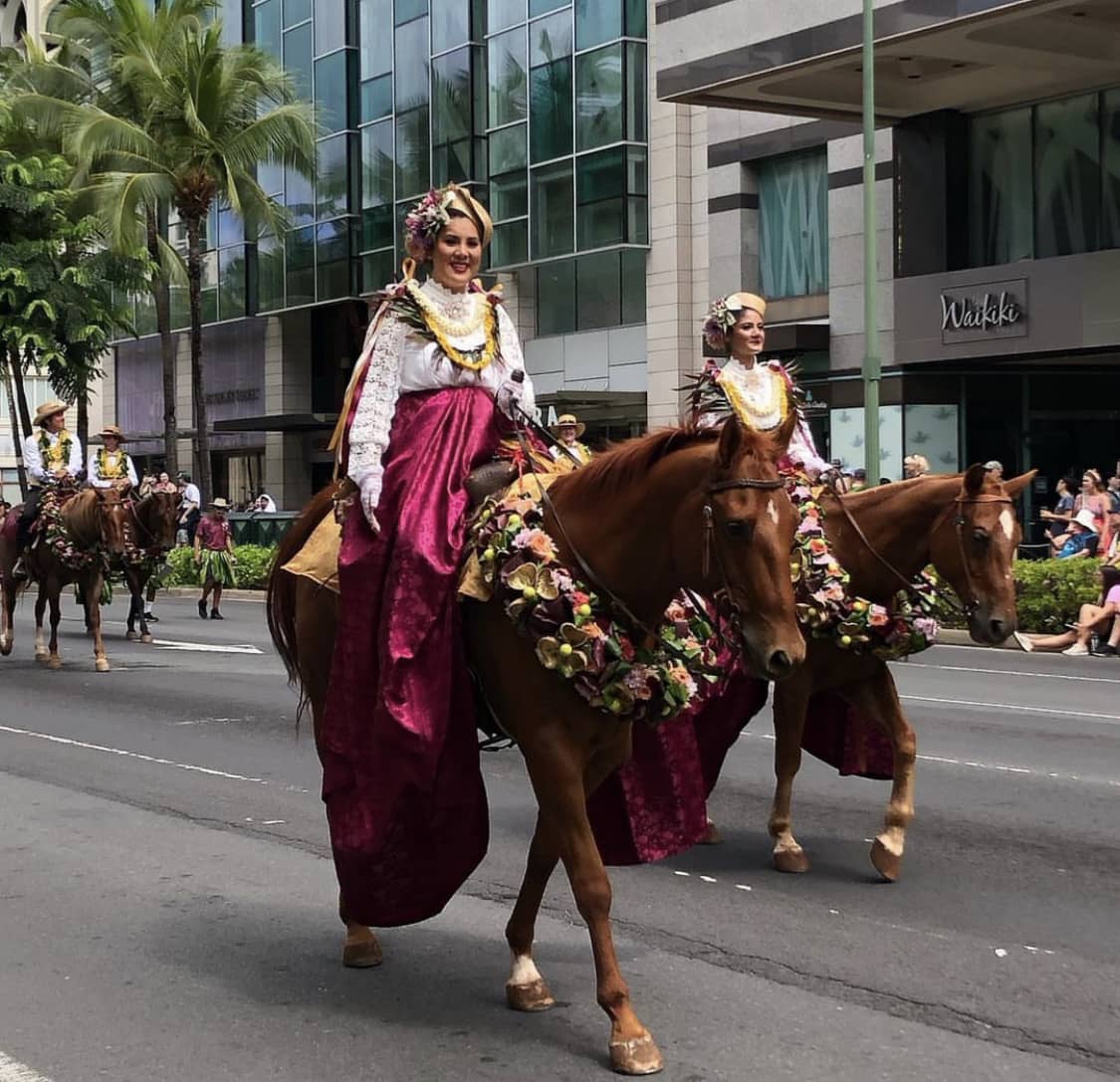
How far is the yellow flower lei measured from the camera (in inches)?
240

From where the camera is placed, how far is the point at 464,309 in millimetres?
6199

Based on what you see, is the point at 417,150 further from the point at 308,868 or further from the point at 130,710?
the point at 308,868

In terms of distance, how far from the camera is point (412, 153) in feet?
135

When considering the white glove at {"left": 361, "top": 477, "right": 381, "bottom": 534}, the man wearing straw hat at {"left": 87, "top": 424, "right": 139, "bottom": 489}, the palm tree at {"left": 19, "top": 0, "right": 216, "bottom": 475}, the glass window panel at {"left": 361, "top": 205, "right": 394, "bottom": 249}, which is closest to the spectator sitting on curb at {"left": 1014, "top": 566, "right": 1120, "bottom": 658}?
the man wearing straw hat at {"left": 87, "top": 424, "right": 139, "bottom": 489}

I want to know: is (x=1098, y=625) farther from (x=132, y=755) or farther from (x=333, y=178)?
(x=333, y=178)

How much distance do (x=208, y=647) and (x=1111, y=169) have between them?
16.6 metres

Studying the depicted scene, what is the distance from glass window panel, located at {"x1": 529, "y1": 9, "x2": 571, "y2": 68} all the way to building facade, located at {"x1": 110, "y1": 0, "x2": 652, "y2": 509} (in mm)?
46

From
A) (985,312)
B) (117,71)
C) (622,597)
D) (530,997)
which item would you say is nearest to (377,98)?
(117,71)

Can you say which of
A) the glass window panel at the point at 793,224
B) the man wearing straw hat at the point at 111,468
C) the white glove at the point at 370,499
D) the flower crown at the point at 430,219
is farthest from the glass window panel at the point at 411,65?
the white glove at the point at 370,499

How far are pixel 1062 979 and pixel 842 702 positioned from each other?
2581mm

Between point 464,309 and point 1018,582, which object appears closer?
point 464,309

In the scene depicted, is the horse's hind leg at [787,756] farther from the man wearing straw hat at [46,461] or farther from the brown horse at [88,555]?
the man wearing straw hat at [46,461]

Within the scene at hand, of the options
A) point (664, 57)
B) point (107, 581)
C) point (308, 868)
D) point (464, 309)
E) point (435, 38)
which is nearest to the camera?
point (464, 309)

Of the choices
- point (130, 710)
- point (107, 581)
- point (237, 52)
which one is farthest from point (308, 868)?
point (237, 52)
